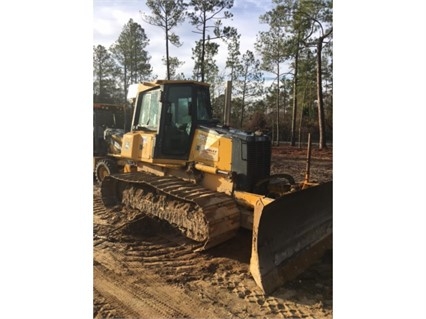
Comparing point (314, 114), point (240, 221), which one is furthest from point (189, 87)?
point (314, 114)

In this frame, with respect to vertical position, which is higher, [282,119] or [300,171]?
[282,119]

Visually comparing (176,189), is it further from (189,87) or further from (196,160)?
(189,87)

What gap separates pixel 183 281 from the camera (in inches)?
110

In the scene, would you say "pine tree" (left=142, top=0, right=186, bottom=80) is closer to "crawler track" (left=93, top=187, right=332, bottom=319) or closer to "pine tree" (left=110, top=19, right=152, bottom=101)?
"pine tree" (left=110, top=19, right=152, bottom=101)

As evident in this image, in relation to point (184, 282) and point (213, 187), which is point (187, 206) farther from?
point (184, 282)

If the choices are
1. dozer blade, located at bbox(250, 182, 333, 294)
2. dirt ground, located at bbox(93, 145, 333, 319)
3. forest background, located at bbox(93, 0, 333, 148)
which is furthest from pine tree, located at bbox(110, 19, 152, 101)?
dozer blade, located at bbox(250, 182, 333, 294)

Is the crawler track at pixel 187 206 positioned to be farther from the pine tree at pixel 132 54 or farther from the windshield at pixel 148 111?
the pine tree at pixel 132 54

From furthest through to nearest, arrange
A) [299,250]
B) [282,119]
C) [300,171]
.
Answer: [282,119], [300,171], [299,250]

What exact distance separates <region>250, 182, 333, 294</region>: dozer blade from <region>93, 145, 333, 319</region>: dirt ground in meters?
0.09

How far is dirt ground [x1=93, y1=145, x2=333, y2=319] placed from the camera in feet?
7.89

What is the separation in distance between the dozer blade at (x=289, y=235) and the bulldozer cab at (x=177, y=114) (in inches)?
58.2
